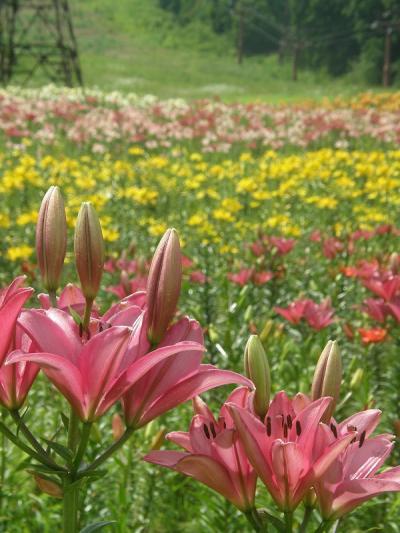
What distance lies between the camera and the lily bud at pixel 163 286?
2.31 feet

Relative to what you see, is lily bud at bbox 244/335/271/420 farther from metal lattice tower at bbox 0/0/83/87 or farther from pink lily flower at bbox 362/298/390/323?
metal lattice tower at bbox 0/0/83/87

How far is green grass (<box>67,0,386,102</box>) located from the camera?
2302 centimetres

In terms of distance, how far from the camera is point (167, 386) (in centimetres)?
69

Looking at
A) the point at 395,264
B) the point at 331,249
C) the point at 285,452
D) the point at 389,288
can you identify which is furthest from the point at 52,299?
the point at 331,249

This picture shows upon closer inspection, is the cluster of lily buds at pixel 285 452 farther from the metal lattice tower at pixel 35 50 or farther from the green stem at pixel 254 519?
the metal lattice tower at pixel 35 50

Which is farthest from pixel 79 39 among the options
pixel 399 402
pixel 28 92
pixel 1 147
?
pixel 399 402

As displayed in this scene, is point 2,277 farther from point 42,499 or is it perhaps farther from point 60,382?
point 60,382

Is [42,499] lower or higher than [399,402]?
lower

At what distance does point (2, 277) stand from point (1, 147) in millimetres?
4720

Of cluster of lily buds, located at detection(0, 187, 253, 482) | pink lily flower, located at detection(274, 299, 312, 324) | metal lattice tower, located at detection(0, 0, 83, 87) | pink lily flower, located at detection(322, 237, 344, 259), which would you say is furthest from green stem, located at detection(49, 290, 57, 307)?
metal lattice tower, located at detection(0, 0, 83, 87)

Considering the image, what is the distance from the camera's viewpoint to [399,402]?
2.11 meters

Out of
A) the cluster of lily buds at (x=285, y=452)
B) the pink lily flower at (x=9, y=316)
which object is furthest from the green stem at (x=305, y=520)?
the pink lily flower at (x=9, y=316)

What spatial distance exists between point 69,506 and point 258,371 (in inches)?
8.9

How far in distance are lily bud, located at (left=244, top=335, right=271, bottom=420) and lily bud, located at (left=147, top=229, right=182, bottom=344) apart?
0.31 feet
